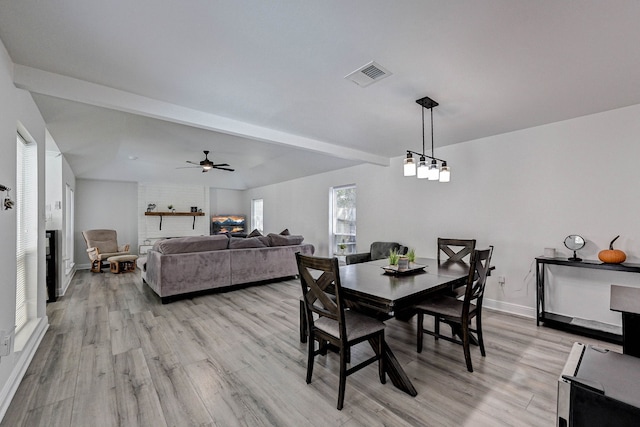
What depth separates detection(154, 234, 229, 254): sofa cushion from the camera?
14.3 ft

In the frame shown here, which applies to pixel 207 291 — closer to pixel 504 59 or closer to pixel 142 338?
pixel 142 338

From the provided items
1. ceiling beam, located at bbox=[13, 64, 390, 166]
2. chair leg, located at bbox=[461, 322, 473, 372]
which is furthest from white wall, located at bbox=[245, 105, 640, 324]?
ceiling beam, located at bbox=[13, 64, 390, 166]

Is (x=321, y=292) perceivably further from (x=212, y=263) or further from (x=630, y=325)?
(x=212, y=263)

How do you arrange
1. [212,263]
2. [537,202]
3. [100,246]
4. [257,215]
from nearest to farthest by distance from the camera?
1. [537,202]
2. [212,263]
3. [100,246]
4. [257,215]

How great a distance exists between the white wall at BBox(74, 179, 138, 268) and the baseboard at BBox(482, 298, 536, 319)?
8751 mm

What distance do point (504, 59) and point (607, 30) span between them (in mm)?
537

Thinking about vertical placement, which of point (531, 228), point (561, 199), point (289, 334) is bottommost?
point (289, 334)

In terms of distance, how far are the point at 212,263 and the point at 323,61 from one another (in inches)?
145

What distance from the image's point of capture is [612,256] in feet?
9.37

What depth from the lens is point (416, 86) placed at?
2.51m

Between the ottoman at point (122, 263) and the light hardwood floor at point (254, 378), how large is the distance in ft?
10.2

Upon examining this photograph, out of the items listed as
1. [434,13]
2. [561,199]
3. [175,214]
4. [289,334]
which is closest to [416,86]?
[434,13]

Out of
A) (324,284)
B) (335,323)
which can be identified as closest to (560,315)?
(335,323)

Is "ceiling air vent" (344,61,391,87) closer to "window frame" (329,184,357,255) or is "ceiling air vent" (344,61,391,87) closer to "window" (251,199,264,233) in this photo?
"window frame" (329,184,357,255)
